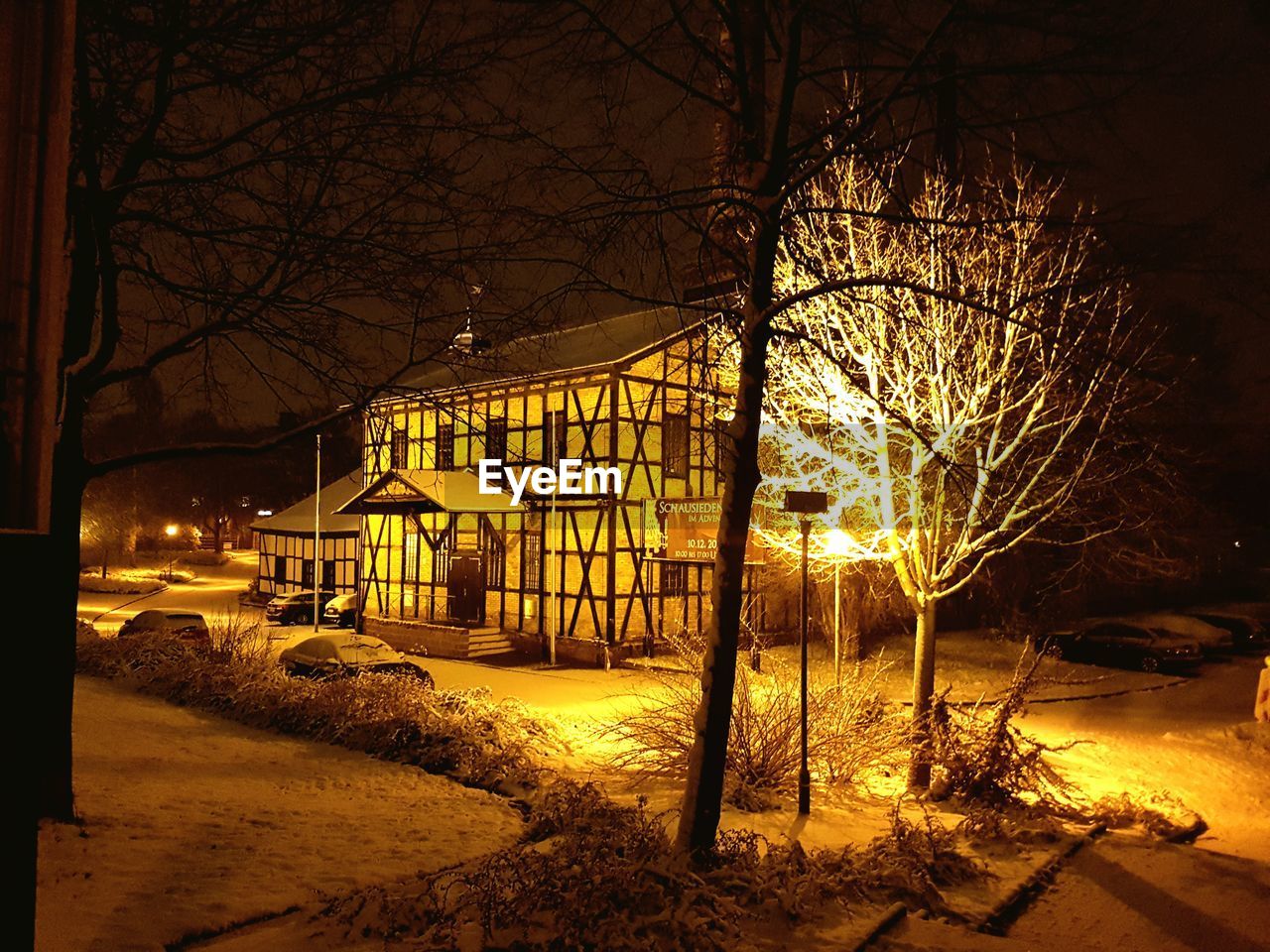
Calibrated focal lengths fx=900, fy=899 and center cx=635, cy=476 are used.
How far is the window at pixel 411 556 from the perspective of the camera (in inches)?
1147

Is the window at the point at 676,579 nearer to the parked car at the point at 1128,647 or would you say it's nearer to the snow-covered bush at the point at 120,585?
the parked car at the point at 1128,647

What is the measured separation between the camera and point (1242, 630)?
26781 mm

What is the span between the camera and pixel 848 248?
35.2ft

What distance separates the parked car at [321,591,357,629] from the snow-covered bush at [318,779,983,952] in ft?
80.4

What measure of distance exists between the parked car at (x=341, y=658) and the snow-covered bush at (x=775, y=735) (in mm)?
5540

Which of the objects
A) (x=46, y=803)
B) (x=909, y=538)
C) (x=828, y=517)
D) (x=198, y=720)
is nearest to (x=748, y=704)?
(x=909, y=538)

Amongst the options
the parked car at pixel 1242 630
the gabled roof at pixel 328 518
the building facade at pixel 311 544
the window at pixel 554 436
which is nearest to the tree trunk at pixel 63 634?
→ the window at pixel 554 436

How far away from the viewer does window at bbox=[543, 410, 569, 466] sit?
2444cm

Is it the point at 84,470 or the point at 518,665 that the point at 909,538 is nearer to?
the point at 84,470

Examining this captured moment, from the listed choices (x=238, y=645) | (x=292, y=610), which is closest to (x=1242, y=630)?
(x=238, y=645)

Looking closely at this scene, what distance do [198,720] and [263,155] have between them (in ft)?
29.4

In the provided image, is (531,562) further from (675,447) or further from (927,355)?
(927,355)

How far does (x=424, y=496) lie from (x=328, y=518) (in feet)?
42.1

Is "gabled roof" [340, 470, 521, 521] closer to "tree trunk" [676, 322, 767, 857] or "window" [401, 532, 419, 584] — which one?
"window" [401, 532, 419, 584]
